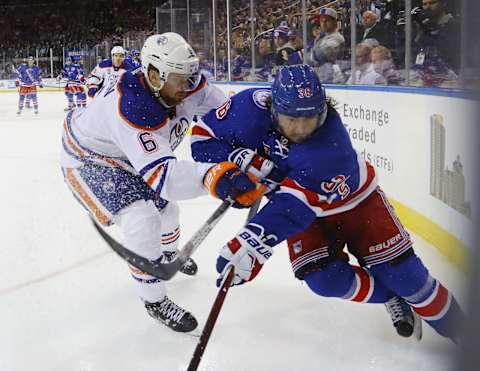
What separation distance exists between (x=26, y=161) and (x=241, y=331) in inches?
169

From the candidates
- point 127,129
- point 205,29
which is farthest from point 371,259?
point 205,29

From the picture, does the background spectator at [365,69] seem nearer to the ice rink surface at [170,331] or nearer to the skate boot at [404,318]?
the ice rink surface at [170,331]

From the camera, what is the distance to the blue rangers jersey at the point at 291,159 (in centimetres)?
144

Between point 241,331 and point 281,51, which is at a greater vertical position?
point 281,51

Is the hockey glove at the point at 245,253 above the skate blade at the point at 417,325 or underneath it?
above

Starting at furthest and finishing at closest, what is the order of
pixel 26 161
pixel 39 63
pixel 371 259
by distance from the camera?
1. pixel 39 63
2. pixel 26 161
3. pixel 371 259

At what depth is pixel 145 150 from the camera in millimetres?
1644

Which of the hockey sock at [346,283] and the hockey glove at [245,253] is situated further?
the hockey sock at [346,283]

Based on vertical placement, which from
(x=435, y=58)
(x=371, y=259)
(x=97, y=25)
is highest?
(x=97, y=25)

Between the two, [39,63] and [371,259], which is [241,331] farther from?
[39,63]

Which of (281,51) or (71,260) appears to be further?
(281,51)

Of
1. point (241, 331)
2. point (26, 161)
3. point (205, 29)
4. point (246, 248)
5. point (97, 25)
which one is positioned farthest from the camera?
point (97, 25)

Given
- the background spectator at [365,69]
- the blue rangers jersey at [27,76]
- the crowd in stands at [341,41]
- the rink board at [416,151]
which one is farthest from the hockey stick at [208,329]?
the blue rangers jersey at [27,76]

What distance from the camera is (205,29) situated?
7219mm
